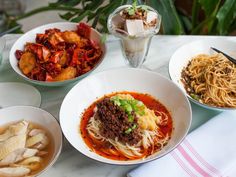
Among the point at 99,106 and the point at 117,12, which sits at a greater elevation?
the point at 117,12

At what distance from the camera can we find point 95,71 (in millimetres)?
1303

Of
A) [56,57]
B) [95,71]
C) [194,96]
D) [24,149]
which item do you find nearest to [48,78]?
[56,57]

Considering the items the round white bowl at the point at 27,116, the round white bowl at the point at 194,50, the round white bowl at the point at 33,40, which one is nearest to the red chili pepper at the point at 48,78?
the round white bowl at the point at 33,40

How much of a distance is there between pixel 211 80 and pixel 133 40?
30cm

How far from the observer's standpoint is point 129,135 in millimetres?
961

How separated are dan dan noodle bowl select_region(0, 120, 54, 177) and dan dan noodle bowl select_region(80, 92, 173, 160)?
0.38ft

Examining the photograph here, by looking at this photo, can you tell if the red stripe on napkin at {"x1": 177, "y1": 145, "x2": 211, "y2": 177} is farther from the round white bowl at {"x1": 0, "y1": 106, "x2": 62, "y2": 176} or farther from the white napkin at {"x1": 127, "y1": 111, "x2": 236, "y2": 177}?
the round white bowl at {"x1": 0, "y1": 106, "x2": 62, "y2": 176}

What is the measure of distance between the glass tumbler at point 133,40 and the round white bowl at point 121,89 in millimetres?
63

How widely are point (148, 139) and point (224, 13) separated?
80cm

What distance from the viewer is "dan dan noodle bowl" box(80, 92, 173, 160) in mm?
958

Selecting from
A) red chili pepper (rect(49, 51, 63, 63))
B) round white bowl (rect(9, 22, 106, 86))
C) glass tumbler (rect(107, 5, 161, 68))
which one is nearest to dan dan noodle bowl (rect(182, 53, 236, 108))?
glass tumbler (rect(107, 5, 161, 68))

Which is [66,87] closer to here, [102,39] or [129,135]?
[102,39]

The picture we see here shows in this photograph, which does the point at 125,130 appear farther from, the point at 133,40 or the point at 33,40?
the point at 33,40

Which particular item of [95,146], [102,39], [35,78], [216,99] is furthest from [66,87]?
[216,99]
